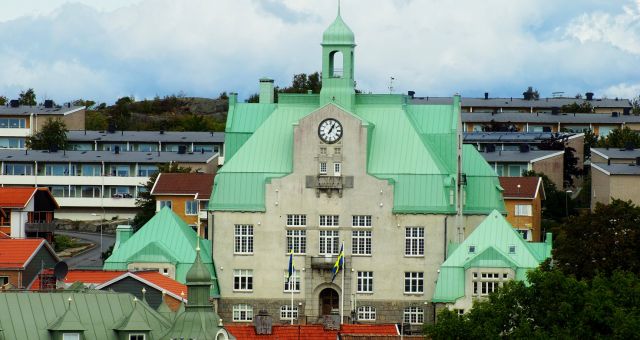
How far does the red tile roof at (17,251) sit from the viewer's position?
163625 mm

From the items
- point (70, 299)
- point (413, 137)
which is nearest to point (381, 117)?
point (413, 137)

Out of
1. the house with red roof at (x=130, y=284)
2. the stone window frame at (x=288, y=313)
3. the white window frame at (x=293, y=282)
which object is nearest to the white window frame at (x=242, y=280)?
the white window frame at (x=293, y=282)

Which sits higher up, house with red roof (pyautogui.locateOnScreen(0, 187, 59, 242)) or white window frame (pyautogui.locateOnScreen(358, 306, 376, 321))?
house with red roof (pyautogui.locateOnScreen(0, 187, 59, 242))

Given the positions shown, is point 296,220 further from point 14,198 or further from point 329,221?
point 14,198

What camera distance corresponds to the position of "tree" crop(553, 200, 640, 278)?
524 feet

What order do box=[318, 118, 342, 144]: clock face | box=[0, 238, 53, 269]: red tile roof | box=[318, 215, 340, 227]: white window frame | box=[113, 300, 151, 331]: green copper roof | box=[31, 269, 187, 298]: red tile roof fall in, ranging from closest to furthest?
1. box=[113, 300, 151, 331]: green copper roof
2. box=[31, 269, 187, 298]: red tile roof
3. box=[0, 238, 53, 269]: red tile roof
4. box=[318, 118, 342, 144]: clock face
5. box=[318, 215, 340, 227]: white window frame

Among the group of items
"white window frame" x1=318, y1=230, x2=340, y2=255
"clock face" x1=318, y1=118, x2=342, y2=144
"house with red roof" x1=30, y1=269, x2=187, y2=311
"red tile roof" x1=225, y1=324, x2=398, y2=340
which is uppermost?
"clock face" x1=318, y1=118, x2=342, y2=144

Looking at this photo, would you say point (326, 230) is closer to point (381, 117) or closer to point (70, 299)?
point (381, 117)

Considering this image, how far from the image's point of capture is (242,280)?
574 ft

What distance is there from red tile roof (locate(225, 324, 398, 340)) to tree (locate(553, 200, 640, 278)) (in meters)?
16.1

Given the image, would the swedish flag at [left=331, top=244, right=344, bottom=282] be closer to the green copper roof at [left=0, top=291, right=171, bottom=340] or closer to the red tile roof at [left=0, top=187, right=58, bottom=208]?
the red tile roof at [left=0, top=187, right=58, bottom=208]

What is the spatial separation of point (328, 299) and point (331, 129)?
1084cm

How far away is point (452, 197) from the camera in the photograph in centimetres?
17362

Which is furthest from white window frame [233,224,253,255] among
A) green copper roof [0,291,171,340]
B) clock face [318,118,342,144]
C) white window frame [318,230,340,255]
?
green copper roof [0,291,171,340]
